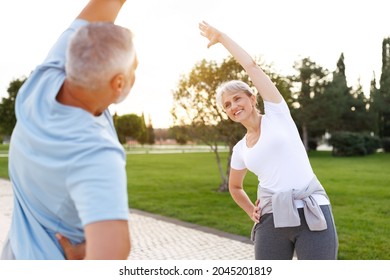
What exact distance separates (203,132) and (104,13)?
8560 millimetres

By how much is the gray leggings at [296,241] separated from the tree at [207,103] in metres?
6.64

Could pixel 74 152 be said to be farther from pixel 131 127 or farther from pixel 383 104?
pixel 131 127

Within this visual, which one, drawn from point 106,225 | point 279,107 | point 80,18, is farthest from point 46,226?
point 279,107

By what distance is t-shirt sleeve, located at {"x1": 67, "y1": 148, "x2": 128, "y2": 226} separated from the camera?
30.0 inches

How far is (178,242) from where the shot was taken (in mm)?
5551

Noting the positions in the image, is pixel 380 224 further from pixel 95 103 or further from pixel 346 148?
pixel 346 148

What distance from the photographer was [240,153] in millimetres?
2395

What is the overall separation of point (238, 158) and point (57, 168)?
1670mm

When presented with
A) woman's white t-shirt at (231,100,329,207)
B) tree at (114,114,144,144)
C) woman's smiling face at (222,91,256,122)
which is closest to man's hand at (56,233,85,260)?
woman's white t-shirt at (231,100,329,207)

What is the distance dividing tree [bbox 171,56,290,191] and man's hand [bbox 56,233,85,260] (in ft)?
26.1

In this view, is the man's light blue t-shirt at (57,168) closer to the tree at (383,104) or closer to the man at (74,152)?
the man at (74,152)

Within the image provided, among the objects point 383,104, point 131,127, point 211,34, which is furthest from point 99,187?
point 131,127

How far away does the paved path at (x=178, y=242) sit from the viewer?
16.4 ft

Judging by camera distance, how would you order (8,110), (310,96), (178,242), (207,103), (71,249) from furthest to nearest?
(310,96), (8,110), (207,103), (178,242), (71,249)
